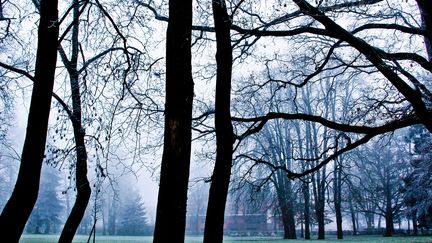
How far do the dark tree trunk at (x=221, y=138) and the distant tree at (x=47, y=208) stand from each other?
181 feet

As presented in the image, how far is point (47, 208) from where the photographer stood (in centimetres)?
5656

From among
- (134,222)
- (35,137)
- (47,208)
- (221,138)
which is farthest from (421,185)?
(47,208)

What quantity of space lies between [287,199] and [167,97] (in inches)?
1129

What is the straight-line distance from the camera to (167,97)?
5395 mm

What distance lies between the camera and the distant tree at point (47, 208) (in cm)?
5612

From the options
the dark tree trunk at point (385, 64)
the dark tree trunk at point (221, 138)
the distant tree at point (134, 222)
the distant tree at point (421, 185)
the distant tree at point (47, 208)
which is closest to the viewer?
the dark tree trunk at point (221, 138)

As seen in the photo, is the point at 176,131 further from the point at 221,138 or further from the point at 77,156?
the point at 77,156

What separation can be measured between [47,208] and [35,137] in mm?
55040

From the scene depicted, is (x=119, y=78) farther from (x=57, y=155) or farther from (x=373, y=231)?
(x=373, y=231)

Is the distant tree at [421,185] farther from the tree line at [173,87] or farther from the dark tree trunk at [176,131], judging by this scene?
the dark tree trunk at [176,131]

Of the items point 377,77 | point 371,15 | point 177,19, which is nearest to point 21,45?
point 177,19

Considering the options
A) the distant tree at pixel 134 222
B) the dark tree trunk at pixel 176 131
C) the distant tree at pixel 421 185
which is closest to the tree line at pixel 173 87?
the dark tree trunk at pixel 176 131

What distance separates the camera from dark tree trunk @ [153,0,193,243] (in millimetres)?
4996

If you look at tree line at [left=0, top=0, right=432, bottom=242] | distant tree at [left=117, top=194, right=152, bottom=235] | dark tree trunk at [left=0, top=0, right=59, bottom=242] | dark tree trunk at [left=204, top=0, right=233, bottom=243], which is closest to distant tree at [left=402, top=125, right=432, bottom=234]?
tree line at [left=0, top=0, right=432, bottom=242]
